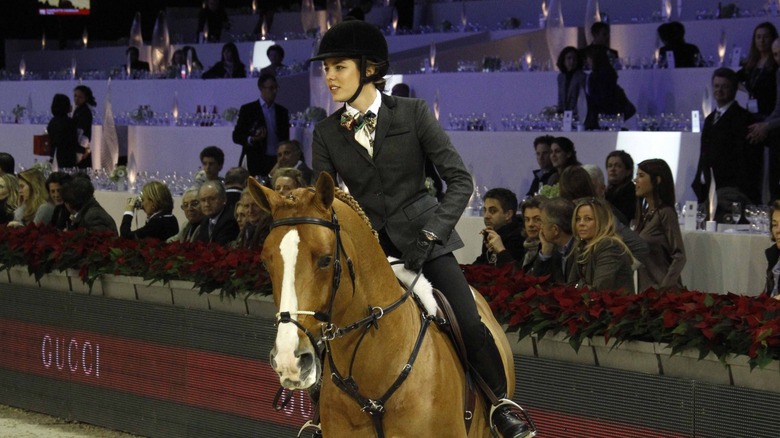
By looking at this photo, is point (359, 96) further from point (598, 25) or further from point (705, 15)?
point (705, 15)

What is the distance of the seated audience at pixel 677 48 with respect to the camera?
11.0 meters

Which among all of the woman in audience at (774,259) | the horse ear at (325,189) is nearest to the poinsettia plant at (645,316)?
the woman in audience at (774,259)

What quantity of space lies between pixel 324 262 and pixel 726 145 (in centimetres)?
602

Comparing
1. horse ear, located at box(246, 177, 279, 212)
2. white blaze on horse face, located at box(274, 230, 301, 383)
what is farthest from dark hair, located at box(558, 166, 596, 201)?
white blaze on horse face, located at box(274, 230, 301, 383)

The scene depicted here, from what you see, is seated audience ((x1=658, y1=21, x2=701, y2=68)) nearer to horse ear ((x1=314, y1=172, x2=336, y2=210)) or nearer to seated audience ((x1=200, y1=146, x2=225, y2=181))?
seated audience ((x1=200, y1=146, x2=225, y2=181))

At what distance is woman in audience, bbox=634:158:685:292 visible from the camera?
24.9ft

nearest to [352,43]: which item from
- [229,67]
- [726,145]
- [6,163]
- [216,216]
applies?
[216,216]

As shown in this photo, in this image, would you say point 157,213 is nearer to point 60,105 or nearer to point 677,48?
point 677,48

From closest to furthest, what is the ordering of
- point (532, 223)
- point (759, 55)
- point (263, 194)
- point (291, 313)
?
point (291, 313) → point (263, 194) → point (532, 223) → point (759, 55)

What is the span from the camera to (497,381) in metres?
4.38

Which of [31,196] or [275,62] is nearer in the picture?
[31,196]

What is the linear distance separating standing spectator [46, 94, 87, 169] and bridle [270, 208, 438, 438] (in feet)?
34.8

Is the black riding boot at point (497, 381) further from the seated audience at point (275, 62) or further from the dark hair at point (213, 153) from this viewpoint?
the seated audience at point (275, 62)

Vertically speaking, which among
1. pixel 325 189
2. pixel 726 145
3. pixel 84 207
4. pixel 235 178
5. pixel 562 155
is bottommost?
pixel 84 207
